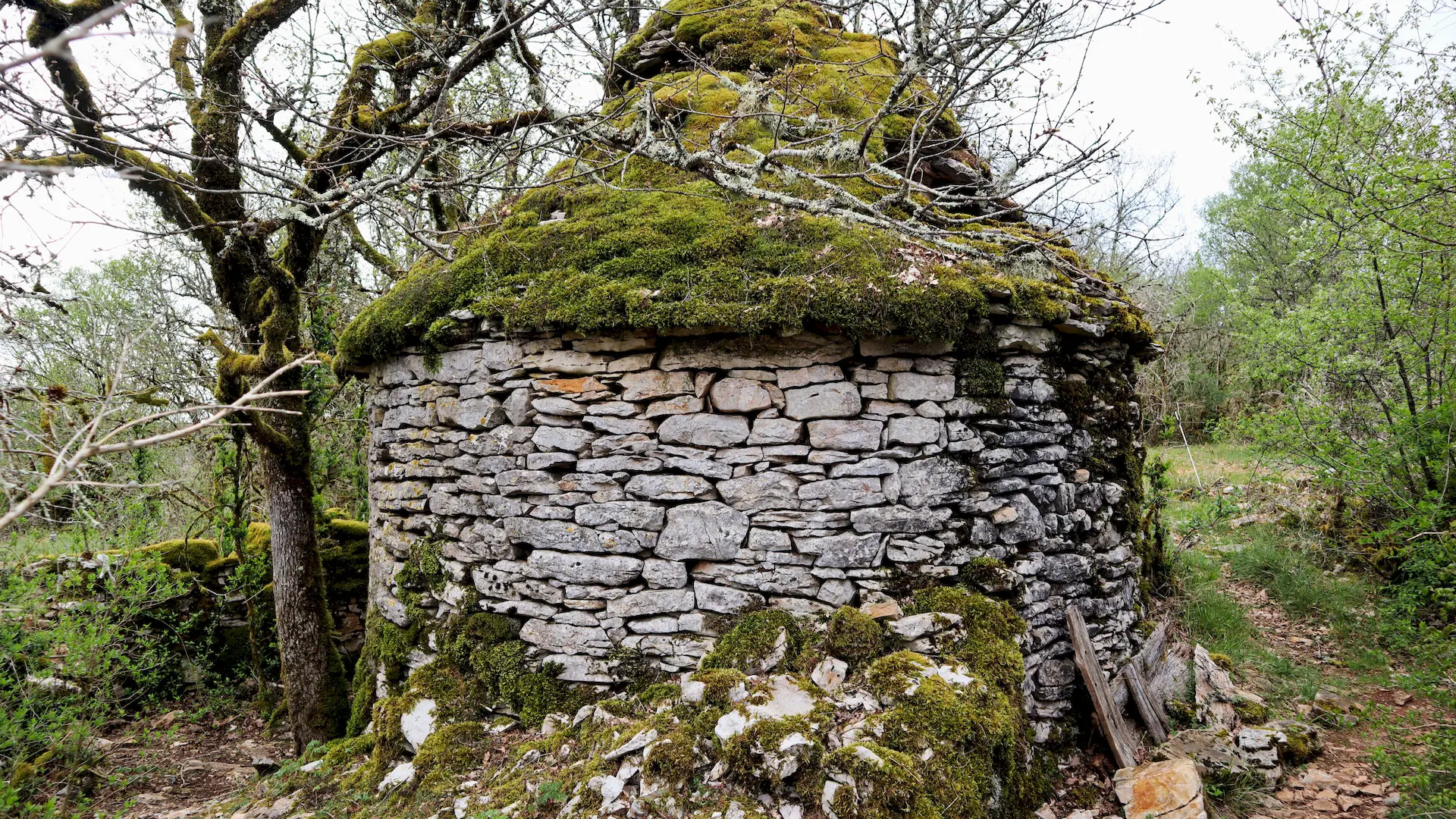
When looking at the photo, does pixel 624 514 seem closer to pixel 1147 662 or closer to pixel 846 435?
pixel 846 435

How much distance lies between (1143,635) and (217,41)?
736 cm

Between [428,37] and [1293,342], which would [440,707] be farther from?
[1293,342]

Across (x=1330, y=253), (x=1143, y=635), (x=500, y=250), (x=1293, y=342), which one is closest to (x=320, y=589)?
(x=500, y=250)

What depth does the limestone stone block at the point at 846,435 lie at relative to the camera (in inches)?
137

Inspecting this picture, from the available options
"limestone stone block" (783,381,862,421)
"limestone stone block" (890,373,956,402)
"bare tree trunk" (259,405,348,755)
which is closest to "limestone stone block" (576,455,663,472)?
"limestone stone block" (783,381,862,421)

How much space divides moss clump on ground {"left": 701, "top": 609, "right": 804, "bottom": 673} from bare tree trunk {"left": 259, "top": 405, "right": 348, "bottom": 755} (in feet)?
11.3

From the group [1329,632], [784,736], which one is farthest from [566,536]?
[1329,632]

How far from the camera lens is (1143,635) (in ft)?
14.5

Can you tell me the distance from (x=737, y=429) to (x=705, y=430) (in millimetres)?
169

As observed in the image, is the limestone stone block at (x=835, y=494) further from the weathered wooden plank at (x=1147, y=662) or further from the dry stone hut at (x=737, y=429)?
the weathered wooden plank at (x=1147, y=662)

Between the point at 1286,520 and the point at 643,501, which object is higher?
the point at 643,501

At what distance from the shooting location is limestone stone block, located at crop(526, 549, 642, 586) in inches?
141

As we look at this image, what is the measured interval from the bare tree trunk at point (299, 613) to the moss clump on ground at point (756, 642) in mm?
3445

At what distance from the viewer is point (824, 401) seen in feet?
11.4
